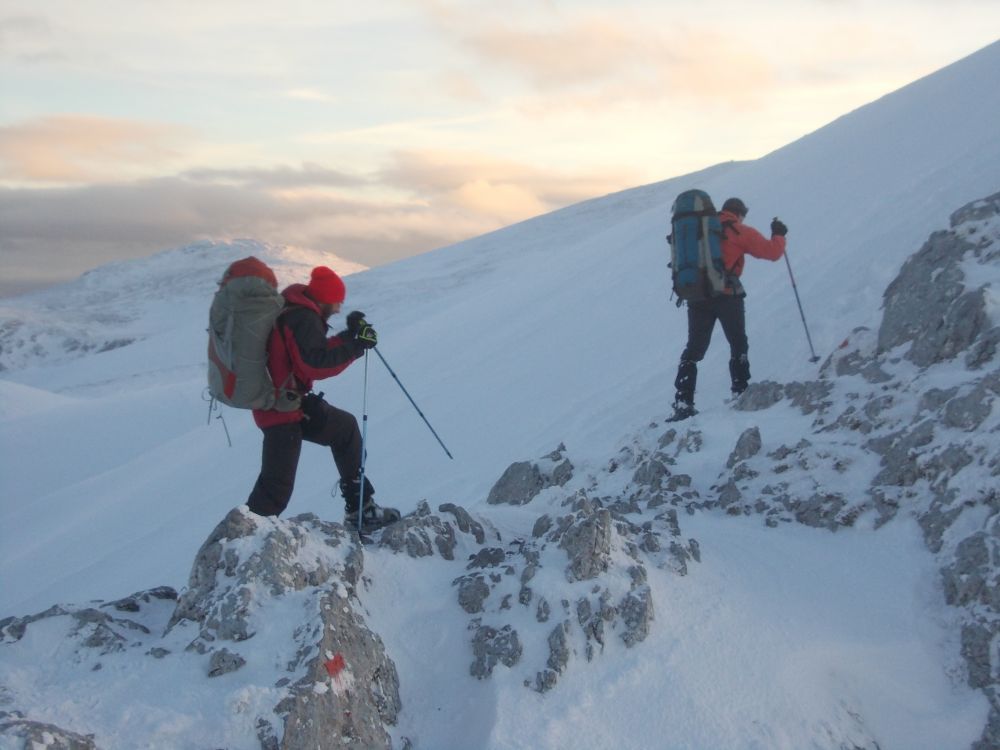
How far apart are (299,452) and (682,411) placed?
396 cm

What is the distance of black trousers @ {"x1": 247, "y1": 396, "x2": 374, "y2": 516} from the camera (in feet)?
18.7

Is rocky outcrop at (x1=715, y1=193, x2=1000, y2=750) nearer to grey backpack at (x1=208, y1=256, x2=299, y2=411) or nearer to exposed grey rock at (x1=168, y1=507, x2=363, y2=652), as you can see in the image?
exposed grey rock at (x1=168, y1=507, x2=363, y2=652)

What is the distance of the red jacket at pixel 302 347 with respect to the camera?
17.9ft

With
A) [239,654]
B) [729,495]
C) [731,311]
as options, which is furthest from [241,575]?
[731,311]

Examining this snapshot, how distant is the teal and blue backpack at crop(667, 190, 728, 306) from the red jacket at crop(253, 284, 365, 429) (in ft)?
12.6

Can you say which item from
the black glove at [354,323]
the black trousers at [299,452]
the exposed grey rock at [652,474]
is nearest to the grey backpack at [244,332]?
the black trousers at [299,452]

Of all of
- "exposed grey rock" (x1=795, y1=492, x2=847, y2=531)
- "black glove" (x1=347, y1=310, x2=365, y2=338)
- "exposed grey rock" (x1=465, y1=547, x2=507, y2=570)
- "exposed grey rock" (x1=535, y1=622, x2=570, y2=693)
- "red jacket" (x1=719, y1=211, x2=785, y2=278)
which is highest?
"black glove" (x1=347, y1=310, x2=365, y2=338)

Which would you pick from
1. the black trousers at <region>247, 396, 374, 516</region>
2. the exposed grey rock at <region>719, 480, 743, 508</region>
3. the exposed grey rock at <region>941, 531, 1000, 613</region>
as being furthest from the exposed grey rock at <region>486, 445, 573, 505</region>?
the exposed grey rock at <region>941, 531, 1000, 613</region>

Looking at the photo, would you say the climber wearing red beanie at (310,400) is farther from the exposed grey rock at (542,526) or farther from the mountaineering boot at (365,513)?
the exposed grey rock at (542,526)

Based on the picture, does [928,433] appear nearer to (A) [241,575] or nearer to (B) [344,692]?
(B) [344,692]

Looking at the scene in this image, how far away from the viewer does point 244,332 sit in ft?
17.7

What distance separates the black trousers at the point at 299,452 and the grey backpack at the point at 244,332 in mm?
307

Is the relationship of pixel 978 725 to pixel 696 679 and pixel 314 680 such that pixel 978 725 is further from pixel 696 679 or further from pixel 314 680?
pixel 314 680

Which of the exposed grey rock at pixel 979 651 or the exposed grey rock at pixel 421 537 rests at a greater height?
the exposed grey rock at pixel 421 537
